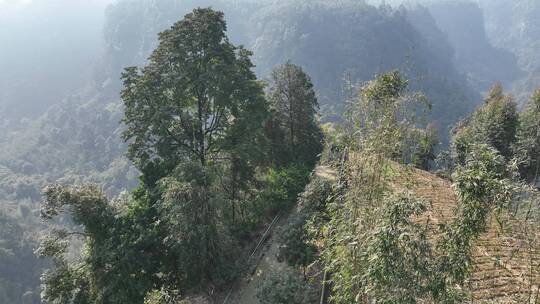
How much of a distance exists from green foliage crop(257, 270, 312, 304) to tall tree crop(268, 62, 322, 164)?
8.02 metres

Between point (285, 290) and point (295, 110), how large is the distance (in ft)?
29.3

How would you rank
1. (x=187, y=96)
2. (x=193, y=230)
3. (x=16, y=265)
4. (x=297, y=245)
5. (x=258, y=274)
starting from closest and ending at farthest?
(x=193, y=230)
(x=297, y=245)
(x=258, y=274)
(x=187, y=96)
(x=16, y=265)

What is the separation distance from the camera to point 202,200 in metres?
9.05

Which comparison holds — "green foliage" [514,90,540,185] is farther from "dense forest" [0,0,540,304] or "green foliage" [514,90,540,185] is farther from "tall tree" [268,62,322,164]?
"tall tree" [268,62,322,164]

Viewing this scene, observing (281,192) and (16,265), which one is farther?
(16,265)

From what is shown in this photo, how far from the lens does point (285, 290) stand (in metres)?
7.64

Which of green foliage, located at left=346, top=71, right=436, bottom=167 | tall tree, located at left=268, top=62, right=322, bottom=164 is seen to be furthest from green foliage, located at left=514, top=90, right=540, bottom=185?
green foliage, located at left=346, top=71, right=436, bottom=167

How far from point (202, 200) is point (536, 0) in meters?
226

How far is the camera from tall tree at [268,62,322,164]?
1537 centimetres

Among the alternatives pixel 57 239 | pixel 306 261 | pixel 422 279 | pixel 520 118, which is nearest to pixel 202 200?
pixel 306 261

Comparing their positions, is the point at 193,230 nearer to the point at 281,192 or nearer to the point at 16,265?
the point at 281,192

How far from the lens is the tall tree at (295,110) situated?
15.4 meters

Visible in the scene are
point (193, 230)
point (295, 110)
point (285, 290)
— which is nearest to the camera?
point (285, 290)

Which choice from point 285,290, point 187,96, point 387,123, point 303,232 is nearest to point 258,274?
point 303,232
